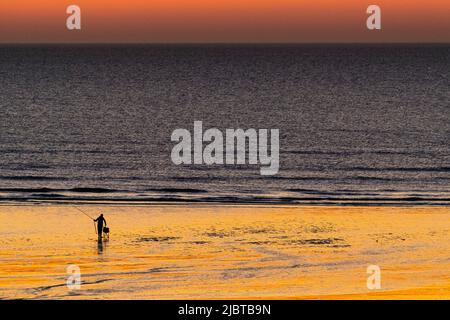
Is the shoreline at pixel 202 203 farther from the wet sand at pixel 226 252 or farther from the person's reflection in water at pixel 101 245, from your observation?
the person's reflection in water at pixel 101 245

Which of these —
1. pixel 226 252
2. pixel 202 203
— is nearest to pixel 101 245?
pixel 226 252

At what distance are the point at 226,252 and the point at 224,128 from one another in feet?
224

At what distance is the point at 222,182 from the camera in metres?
62.0

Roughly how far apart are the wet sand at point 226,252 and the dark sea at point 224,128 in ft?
19.9

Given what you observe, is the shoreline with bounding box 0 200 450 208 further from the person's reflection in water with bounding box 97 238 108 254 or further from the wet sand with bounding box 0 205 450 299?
the person's reflection in water with bounding box 97 238 108 254

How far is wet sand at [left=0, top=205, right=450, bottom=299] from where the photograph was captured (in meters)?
31.4

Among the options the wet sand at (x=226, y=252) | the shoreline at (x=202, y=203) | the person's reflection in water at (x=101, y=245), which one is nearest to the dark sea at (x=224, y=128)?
the shoreline at (x=202, y=203)

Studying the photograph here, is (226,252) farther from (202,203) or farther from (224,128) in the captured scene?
(224,128)

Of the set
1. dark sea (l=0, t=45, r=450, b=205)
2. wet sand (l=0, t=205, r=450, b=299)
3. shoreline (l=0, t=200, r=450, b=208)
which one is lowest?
wet sand (l=0, t=205, r=450, b=299)

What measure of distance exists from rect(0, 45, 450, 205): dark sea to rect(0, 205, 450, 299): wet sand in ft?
19.9

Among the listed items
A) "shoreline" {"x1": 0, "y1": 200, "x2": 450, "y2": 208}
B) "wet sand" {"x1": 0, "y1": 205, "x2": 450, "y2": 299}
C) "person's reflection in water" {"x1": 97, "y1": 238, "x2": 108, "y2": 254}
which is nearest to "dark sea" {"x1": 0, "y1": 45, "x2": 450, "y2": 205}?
"shoreline" {"x1": 0, "y1": 200, "x2": 450, "y2": 208}

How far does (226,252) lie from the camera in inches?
1485

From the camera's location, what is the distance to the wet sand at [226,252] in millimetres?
31438

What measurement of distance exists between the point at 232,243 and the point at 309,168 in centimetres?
3107
